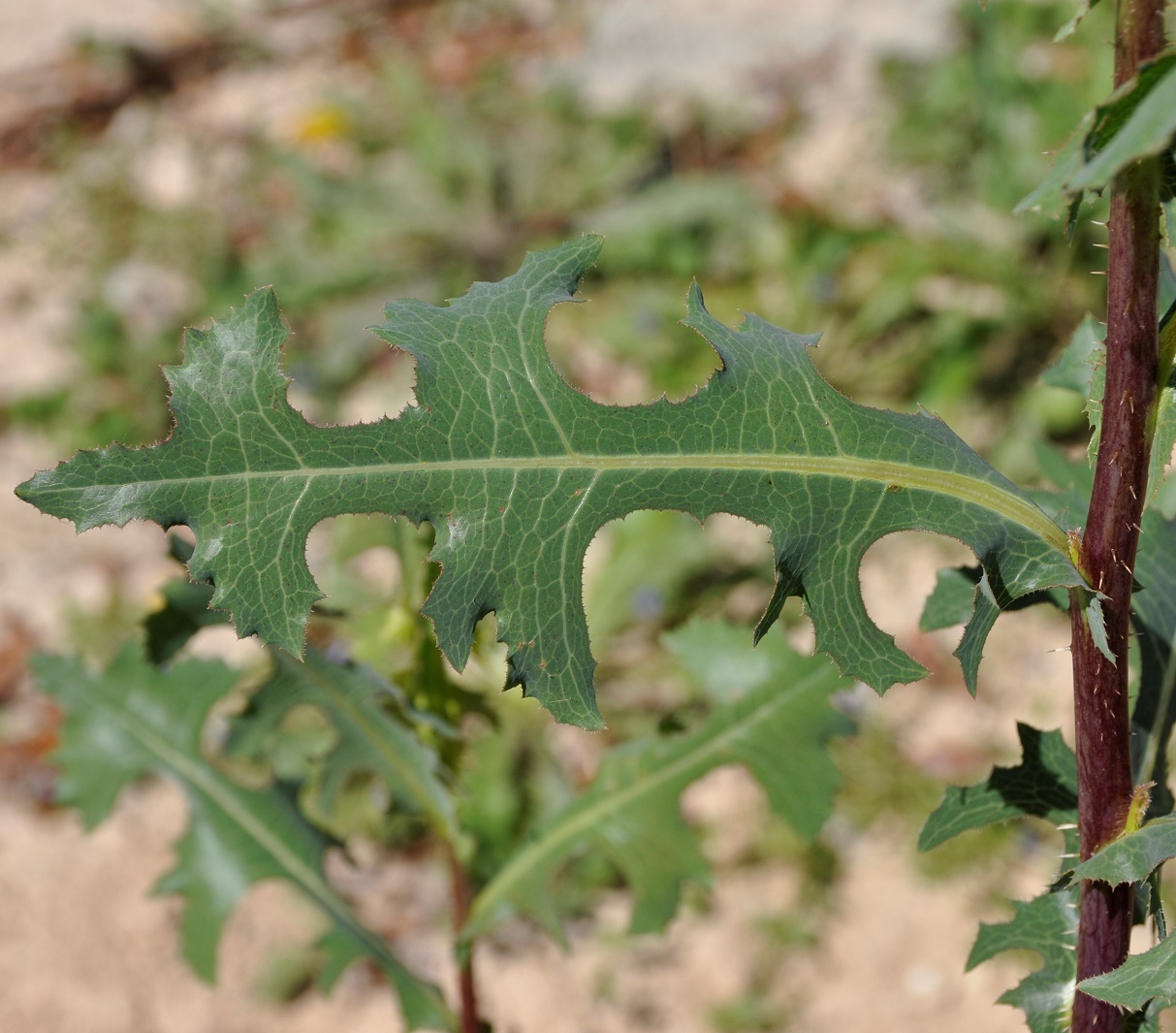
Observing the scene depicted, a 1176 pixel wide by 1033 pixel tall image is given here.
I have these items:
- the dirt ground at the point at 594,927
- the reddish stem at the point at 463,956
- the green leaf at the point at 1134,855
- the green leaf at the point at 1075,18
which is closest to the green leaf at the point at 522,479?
the green leaf at the point at 1134,855

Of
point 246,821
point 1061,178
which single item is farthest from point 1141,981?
point 246,821

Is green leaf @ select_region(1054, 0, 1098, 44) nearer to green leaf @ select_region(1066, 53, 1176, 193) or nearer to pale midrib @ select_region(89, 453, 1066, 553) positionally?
green leaf @ select_region(1066, 53, 1176, 193)

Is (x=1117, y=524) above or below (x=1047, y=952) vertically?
above

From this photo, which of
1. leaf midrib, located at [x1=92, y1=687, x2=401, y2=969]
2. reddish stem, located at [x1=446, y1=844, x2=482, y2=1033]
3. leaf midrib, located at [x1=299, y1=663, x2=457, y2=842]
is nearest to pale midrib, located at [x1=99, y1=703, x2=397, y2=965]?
leaf midrib, located at [x1=92, y1=687, x2=401, y2=969]

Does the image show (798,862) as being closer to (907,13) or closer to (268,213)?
(268,213)

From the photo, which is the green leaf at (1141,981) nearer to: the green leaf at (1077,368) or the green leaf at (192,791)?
the green leaf at (1077,368)

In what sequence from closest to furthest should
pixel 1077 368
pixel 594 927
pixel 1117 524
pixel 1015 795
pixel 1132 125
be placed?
pixel 1132 125 → pixel 1117 524 → pixel 1015 795 → pixel 1077 368 → pixel 594 927

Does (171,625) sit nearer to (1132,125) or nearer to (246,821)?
(246,821)

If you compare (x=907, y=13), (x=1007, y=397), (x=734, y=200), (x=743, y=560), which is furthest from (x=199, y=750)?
(x=907, y=13)

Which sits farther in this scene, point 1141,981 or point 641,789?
point 641,789
